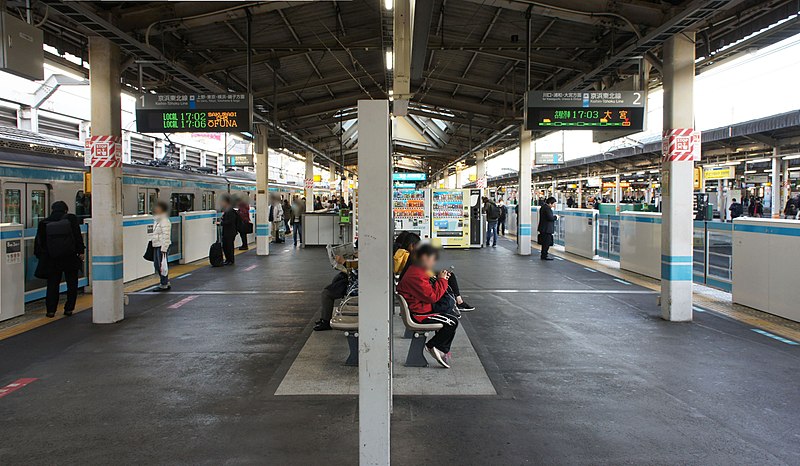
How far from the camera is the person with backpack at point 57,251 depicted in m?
7.89

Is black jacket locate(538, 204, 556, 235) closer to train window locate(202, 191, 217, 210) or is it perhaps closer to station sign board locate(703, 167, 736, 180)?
station sign board locate(703, 167, 736, 180)

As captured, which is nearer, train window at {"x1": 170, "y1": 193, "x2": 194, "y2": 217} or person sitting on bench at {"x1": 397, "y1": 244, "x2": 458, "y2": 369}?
person sitting on bench at {"x1": 397, "y1": 244, "x2": 458, "y2": 369}

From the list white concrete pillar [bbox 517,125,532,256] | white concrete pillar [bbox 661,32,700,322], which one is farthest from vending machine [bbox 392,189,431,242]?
white concrete pillar [bbox 661,32,700,322]

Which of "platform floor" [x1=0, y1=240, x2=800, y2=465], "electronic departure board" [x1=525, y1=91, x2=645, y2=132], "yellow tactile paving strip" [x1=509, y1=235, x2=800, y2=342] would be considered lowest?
Result: "platform floor" [x1=0, y1=240, x2=800, y2=465]

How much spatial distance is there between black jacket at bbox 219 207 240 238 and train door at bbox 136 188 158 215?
2.10 metres

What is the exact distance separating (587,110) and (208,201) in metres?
13.9

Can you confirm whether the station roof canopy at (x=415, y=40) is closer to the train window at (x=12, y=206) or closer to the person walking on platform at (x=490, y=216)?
the person walking on platform at (x=490, y=216)

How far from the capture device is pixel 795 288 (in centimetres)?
774

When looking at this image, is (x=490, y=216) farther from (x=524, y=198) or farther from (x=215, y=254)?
(x=215, y=254)

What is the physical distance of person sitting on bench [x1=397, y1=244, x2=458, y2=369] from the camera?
5230 mm

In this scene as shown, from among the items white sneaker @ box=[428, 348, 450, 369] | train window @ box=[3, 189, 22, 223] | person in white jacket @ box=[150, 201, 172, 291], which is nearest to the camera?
white sneaker @ box=[428, 348, 450, 369]

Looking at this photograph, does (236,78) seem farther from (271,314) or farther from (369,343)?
(369,343)

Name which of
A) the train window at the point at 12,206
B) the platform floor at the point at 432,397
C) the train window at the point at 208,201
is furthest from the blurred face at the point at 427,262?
the train window at the point at 208,201

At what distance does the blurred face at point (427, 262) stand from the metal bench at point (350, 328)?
82cm
